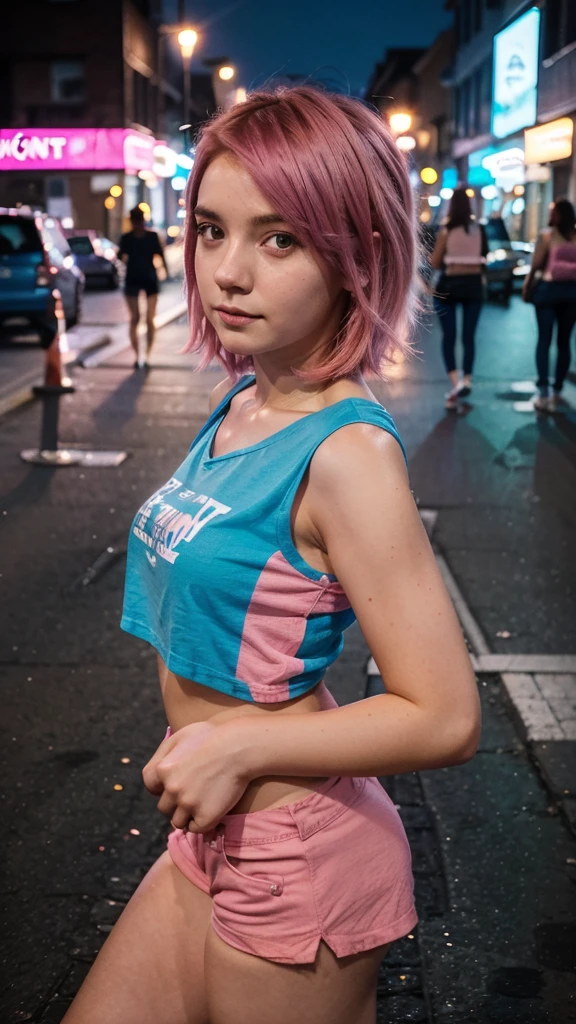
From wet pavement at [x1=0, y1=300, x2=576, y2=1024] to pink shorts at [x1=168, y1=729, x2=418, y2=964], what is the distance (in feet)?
2.93

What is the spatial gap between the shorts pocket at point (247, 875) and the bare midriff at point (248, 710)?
0.07 m

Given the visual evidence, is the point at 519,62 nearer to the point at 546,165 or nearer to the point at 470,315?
the point at 470,315

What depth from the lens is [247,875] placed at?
1584mm

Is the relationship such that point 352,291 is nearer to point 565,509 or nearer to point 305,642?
point 305,642

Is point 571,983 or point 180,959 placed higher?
point 180,959

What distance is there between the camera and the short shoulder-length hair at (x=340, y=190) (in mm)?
1517

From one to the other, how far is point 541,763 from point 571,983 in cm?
123

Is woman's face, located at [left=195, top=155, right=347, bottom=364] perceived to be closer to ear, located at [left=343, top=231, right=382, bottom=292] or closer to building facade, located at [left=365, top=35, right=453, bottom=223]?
ear, located at [left=343, top=231, right=382, bottom=292]

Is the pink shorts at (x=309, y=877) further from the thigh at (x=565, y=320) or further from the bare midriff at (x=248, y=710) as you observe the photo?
the thigh at (x=565, y=320)

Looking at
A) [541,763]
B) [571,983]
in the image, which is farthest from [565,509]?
[571,983]

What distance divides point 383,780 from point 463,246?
8541mm

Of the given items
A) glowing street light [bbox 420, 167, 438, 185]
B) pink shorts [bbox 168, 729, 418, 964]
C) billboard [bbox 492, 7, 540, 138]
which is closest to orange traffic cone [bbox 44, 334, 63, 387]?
billboard [bbox 492, 7, 540, 138]

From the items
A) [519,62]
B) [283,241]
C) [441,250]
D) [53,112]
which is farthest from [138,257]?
[53,112]

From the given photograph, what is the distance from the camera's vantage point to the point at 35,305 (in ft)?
59.0
